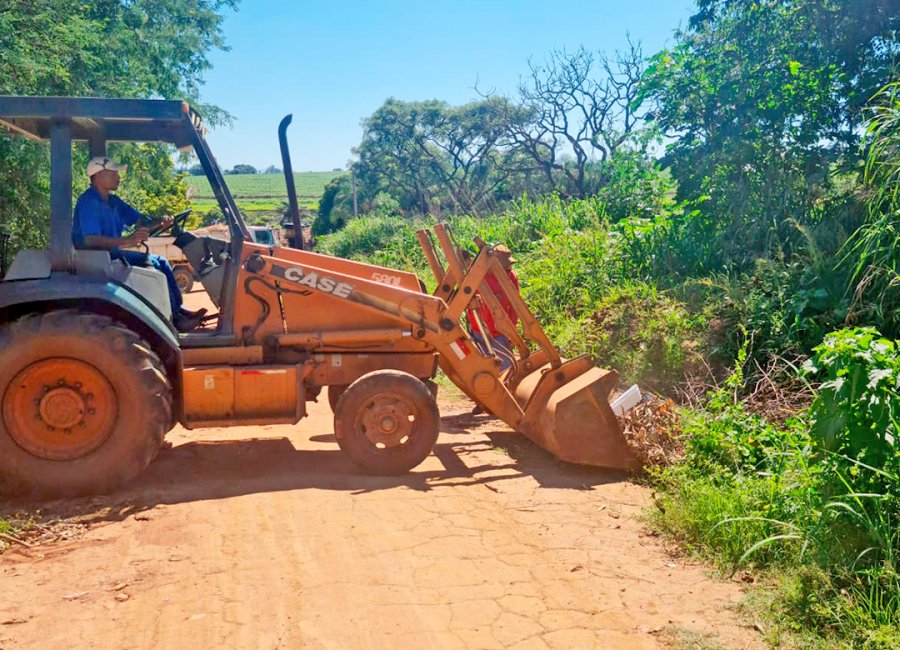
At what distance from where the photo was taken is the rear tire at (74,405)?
5.36 meters

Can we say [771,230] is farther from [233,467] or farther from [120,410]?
[120,410]

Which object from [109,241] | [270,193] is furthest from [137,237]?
[270,193]

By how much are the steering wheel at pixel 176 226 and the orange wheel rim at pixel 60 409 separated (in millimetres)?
1195

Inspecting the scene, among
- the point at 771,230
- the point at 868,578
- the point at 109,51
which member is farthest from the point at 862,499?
the point at 109,51

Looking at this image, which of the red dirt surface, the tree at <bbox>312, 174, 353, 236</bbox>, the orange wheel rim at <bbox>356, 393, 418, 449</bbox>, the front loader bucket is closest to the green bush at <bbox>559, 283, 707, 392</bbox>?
the front loader bucket

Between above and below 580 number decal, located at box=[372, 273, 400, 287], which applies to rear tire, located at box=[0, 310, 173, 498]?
below

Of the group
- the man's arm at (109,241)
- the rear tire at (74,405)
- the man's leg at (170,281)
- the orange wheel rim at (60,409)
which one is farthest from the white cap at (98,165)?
the orange wheel rim at (60,409)

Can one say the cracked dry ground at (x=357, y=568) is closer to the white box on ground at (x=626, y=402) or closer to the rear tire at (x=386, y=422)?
the rear tire at (x=386, y=422)

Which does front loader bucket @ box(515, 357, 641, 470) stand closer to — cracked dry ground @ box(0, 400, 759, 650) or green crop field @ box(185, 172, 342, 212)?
cracked dry ground @ box(0, 400, 759, 650)

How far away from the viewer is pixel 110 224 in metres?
5.85

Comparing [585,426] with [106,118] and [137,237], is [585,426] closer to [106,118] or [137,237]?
[137,237]

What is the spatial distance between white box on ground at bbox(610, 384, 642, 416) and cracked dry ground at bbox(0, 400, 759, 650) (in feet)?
1.69

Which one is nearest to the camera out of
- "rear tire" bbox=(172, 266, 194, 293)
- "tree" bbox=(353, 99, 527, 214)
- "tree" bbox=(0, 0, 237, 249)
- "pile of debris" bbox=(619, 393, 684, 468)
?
"pile of debris" bbox=(619, 393, 684, 468)

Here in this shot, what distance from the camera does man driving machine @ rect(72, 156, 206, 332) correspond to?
224 inches
